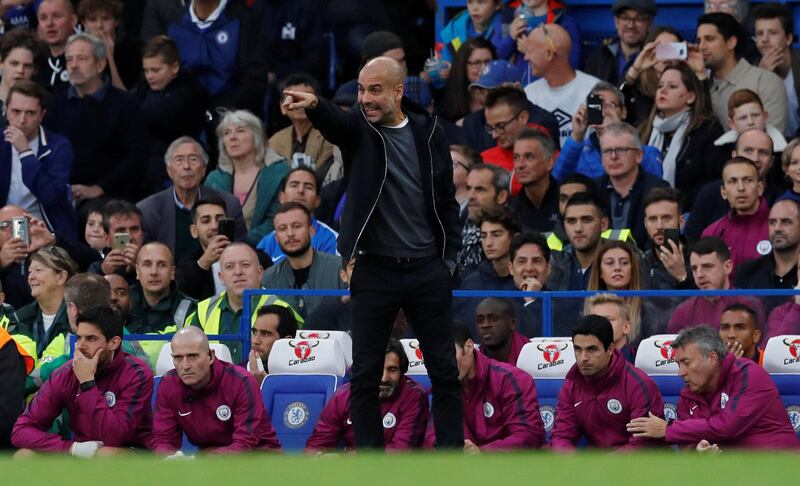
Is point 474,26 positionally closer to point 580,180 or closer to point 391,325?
point 580,180

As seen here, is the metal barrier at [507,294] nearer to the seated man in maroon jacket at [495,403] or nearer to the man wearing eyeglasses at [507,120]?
the seated man in maroon jacket at [495,403]

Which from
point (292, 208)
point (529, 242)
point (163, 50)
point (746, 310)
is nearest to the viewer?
point (746, 310)

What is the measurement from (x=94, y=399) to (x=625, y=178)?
14.9 feet

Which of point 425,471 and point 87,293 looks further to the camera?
point 87,293

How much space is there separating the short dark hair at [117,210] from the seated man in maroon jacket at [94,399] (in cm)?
288

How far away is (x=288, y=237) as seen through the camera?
13453mm

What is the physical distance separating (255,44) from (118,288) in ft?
12.4

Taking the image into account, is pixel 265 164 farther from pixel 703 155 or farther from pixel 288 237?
pixel 703 155

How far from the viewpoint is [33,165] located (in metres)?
15.3

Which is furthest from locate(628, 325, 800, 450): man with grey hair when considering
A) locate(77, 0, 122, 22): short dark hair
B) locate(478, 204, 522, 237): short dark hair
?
locate(77, 0, 122, 22): short dark hair

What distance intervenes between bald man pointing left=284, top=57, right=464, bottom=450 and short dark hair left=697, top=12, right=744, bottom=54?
5.81m

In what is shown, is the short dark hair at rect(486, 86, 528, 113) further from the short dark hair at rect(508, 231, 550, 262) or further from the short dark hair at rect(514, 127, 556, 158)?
the short dark hair at rect(508, 231, 550, 262)

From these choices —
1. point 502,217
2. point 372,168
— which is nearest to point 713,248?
point 502,217

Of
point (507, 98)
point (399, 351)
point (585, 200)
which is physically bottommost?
point (399, 351)
